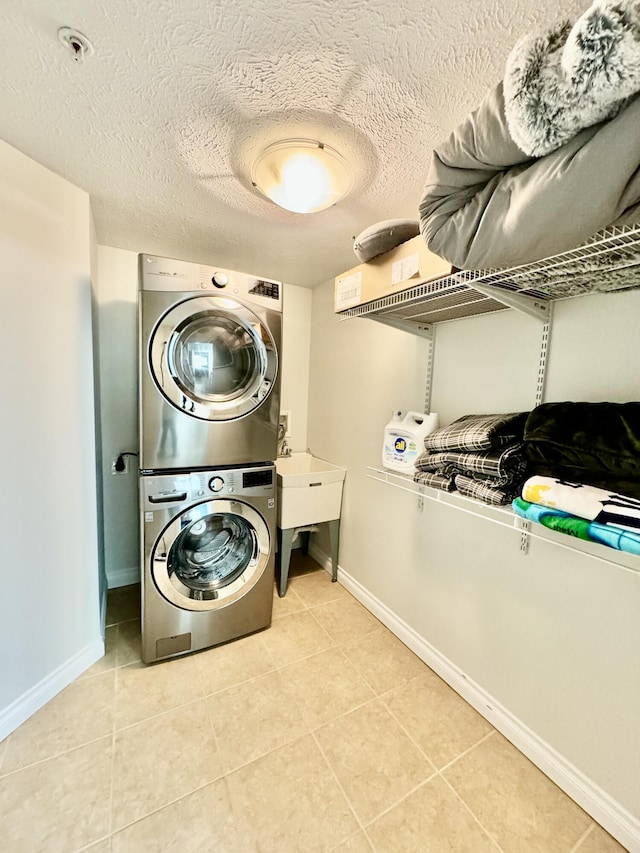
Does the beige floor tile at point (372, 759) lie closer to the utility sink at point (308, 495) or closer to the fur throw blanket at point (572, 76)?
the utility sink at point (308, 495)

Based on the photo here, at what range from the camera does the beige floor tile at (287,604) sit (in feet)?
6.96

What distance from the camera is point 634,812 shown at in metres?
1.05

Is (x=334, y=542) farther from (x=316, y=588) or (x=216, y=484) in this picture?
(x=216, y=484)

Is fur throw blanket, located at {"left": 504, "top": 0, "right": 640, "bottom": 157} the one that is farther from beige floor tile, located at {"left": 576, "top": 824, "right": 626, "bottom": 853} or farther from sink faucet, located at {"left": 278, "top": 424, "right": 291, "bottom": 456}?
sink faucet, located at {"left": 278, "top": 424, "right": 291, "bottom": 456}

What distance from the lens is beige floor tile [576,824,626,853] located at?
1.06 m

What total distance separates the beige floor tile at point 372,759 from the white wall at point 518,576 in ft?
1.37

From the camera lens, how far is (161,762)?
4.11ft

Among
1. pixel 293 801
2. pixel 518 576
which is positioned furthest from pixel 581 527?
pixel 293 801

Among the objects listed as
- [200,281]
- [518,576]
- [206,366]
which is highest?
[200,281]

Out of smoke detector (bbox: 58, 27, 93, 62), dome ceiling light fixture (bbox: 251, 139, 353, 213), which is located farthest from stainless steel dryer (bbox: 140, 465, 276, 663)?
smoke detector (bbox: 58, 27, 93, 62)

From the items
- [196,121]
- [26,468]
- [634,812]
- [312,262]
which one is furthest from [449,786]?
[312,262]

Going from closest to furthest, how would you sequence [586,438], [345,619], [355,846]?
[586,438], [355,846], [345,619]

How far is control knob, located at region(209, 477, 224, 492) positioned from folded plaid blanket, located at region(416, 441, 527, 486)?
1.06 m

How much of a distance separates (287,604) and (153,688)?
0.85 metres
